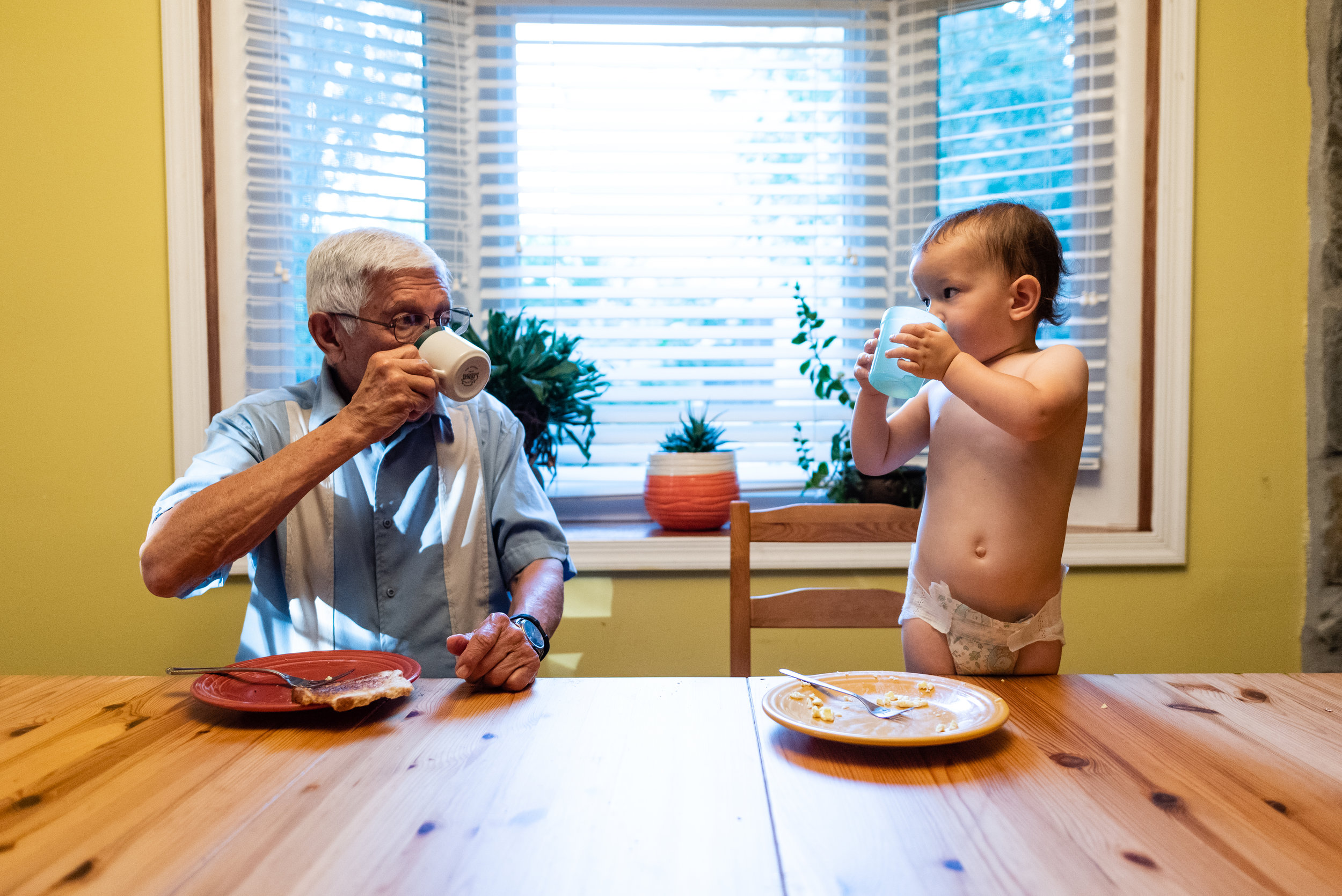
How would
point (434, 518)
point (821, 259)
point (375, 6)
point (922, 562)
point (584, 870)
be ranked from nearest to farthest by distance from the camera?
point (584, 870) < point (922, 562) < point (434, 518) < point (375, 6) < point (821, 259)

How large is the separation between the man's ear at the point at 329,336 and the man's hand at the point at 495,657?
68 centimetres

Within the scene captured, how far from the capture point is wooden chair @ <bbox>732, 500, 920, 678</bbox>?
1.46 m

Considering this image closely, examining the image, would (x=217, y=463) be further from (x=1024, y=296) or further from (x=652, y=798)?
(x=1024, y=296)

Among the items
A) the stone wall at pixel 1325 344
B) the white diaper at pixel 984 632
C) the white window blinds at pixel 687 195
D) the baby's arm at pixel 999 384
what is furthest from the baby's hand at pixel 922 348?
the stone wall at pixel 1325 344

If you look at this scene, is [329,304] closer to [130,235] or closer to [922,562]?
[130,235]

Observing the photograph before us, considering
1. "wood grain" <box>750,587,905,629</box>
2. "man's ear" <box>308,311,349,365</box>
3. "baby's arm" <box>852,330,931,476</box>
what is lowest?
"wood grain" <box>750,587,905,629</box>

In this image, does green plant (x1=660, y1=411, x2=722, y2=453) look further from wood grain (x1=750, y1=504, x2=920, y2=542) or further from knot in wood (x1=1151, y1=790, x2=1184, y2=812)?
knot in wood (x1=1151, y1=790, x2=1184, y2=812)

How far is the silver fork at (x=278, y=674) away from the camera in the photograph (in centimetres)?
100

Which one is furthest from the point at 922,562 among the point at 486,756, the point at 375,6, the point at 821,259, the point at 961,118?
the point at 375,6

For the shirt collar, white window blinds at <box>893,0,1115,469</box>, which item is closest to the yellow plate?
the shirt collar

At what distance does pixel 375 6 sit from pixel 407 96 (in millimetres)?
222

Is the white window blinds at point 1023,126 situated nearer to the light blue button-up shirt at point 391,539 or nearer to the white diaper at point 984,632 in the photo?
the white diaper at point 984,632

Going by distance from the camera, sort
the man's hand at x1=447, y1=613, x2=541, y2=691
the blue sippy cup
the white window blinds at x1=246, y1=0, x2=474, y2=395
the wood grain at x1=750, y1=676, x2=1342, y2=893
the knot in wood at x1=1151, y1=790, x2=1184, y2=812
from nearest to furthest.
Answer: the wood grain at x1=750, y1=676, x2=1342, y2=893
the knot in wood at x1=1151, y1=790, x2=1184, y2=812
the man's hand at x1=447, y1=613, x2=541, y2=691
the blue sippy cup
the white window blinds at x1=246, y1=0, x2=474, y2=395

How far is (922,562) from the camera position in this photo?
4.58 ft
